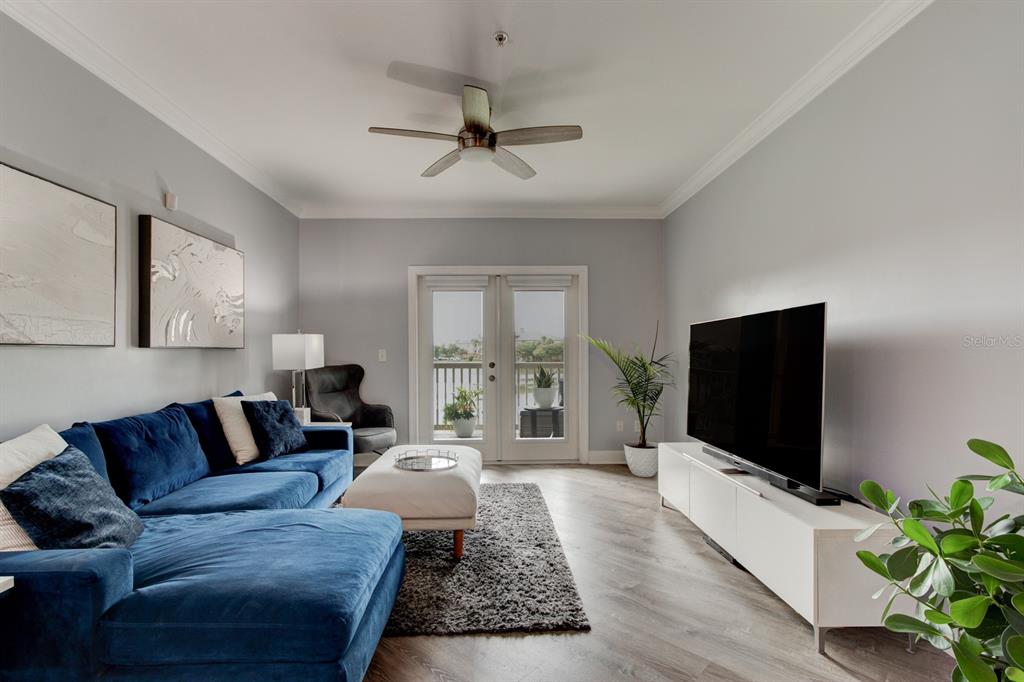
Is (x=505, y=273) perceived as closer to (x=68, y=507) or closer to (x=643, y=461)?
(x=643, y=461)

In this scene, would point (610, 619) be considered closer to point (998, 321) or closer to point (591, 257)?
point (998, 321)

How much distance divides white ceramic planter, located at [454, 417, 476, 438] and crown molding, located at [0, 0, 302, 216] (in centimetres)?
288

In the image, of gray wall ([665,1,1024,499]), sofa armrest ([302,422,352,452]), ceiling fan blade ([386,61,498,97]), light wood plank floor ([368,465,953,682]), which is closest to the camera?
gray wall ([665,1,1024,499])

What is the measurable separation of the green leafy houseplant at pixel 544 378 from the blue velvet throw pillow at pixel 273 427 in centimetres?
241

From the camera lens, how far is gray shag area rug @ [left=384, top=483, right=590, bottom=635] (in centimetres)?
214

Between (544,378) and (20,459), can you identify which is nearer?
(20,459)

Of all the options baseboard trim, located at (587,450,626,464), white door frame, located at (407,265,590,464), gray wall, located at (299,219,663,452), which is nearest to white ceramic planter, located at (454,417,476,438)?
white door frame, located at (407,265,590,464)

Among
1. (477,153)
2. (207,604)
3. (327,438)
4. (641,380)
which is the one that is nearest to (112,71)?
(477,153)

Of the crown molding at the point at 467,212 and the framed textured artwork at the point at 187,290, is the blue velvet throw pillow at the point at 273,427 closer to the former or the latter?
the framed textured artwork at the point at 187,290

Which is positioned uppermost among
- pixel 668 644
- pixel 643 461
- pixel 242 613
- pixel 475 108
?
pixel 475 108

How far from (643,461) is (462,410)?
5.94 ft

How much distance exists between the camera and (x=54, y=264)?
2184 millimetres

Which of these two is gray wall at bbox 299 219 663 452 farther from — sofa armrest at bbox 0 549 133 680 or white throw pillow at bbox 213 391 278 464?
sofa armrest at bbox 0 549 133 680

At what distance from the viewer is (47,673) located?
1394mm
